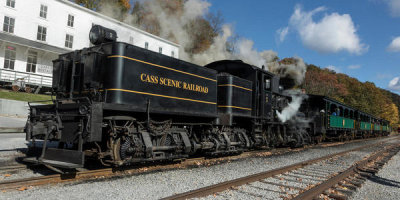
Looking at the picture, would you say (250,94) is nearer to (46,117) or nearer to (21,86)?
(46,117)

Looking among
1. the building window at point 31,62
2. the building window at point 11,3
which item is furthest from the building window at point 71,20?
the building window at point 11,3

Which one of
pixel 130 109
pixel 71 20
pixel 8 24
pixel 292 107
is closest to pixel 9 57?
pixel 8 24

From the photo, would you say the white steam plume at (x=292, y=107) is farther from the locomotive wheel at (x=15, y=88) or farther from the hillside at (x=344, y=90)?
the hillside at (x=344, y=90)

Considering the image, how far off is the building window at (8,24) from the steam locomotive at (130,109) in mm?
22044

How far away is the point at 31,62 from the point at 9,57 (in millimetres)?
1896

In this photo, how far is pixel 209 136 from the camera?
9.34 meters

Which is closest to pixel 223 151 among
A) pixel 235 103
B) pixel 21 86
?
pixel 235 103

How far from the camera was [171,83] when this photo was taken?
301 inches

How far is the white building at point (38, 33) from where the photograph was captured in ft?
79.1

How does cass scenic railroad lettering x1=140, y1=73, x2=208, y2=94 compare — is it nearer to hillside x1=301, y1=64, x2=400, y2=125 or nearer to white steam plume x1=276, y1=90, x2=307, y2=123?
white steam plume x1=276, y1=90, x2=307, y2=123

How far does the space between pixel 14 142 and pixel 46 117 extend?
5.83 metres

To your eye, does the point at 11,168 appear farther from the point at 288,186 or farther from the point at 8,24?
the point at 8,24

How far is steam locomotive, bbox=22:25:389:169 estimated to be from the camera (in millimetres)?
5781

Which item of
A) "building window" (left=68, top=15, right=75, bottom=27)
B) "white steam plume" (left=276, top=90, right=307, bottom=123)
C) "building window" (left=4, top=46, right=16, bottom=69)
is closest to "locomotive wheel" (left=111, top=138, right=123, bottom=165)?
"white steam plume" (left=276, top=90, right=307, bottom=123)
